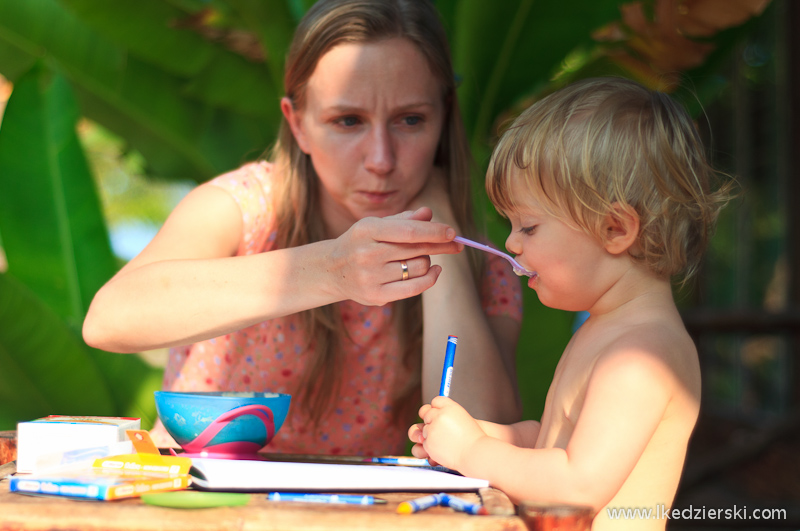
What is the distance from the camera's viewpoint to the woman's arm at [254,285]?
3.43 feet

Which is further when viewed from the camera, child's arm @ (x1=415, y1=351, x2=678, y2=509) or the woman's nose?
the woman's nose

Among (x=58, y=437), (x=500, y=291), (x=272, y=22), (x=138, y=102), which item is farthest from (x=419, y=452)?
(x=138, y=102)

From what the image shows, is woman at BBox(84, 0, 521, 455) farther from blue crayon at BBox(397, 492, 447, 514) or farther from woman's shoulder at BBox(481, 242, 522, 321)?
blue crayon at BBox(397, 492, 447, 514)

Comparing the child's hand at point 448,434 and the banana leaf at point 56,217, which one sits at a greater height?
the banana leaf at point 56,217

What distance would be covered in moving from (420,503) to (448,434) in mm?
183

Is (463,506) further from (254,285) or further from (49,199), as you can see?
(49,199)

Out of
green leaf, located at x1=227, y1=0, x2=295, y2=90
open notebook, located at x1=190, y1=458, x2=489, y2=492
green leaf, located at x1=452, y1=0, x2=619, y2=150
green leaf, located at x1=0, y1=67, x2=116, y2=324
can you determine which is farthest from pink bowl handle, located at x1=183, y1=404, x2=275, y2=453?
green leaf, located at x1=227, y1=0, x2=295, y2=90

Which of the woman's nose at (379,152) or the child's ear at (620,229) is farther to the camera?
the woman's nose at (379,152)

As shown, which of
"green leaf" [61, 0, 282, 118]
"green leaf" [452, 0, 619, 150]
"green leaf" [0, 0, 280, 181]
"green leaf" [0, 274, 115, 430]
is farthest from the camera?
"green leaf" [0, 0, 280, 181]

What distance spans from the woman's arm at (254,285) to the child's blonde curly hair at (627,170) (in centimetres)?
18

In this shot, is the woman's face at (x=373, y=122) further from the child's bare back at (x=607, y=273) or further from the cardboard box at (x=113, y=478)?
the cardboard box at (x=113, y=478)

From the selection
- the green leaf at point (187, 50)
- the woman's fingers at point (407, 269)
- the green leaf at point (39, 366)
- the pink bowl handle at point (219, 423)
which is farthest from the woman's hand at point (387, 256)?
the green leaf at point (187, 50)

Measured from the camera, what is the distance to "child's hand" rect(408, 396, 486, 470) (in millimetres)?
907

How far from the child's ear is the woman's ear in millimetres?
704
